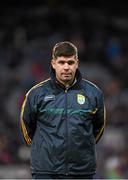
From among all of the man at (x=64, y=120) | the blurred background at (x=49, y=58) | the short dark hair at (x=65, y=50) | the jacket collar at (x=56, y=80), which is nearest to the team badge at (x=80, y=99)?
the man at (x=64, y=120)

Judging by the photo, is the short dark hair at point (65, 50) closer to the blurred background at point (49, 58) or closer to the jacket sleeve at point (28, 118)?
the jacket sleeve at point (28, 118)

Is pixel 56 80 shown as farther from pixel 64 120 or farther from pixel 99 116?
pixel 99 116

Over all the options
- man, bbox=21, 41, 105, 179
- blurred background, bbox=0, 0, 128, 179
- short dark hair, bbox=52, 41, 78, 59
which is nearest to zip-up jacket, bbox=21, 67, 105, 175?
man, bbox=21, 41, 105, 179

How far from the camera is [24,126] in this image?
6785 millimetres

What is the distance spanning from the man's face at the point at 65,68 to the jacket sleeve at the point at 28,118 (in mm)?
331

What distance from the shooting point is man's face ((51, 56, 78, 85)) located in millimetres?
6469

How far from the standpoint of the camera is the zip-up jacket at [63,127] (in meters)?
6.36

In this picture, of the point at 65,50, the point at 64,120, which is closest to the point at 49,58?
the point at 65,50

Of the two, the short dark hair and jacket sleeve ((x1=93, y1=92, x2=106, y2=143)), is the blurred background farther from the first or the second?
the short dark hair

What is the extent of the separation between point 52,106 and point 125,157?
6.35 meters

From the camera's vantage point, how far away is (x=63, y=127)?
6359 mm

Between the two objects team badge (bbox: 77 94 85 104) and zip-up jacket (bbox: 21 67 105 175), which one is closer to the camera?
zip-up jacket (bbox: 21 67 105 175)

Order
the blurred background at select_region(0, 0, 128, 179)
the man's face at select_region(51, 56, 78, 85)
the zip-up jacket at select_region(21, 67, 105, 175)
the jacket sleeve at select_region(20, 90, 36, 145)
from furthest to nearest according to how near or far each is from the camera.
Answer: the blurred background at select_region(0, 0, 128, 179), the jacket sleeve at select_region(20, 90, 36, 145), the man's face at select_region(51, 56, 78, 85), the zip-up jacket at select_region(21, 67, 105, 175)

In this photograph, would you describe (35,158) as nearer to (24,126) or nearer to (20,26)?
(24,126)
